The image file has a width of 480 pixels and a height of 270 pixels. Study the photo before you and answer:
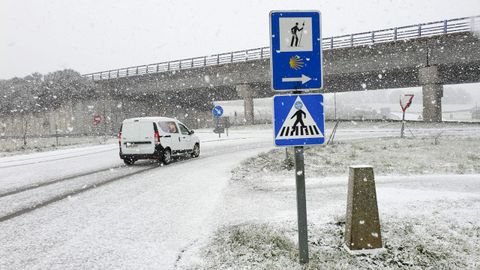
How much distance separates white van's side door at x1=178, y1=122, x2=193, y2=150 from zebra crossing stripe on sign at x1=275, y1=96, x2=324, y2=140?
38.1 feet

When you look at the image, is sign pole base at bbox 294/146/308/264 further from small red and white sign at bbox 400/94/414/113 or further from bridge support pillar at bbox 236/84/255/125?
bridge support pillar at bbox 236/84/255/125

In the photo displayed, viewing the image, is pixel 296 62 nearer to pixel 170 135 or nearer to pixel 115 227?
pixel 115 227

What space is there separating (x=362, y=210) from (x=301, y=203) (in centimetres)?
93

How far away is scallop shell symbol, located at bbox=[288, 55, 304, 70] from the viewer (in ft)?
12.6

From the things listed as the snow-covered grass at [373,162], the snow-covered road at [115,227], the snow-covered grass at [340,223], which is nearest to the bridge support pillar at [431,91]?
the snow-covered grass at [373,162]

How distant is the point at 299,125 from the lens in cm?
389

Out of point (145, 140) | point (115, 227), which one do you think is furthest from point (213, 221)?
point (145, 140)

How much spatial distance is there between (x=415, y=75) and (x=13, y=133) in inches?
1976

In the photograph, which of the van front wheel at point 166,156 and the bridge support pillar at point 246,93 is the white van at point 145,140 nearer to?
the van front wheel at point 166,156

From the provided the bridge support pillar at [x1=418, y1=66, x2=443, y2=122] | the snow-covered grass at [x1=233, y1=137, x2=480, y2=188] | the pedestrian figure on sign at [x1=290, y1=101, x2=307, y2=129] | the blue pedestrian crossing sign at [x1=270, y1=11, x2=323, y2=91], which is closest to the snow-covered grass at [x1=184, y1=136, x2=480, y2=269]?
the snow-covered grass at [x1=233, y1=137, x2=480, y2=188]

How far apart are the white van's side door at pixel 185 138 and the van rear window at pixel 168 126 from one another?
0.44 m

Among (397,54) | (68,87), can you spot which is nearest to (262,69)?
(397,54)

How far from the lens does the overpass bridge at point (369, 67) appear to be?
98.1 feet

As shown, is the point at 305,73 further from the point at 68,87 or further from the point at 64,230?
the point at 68,87
